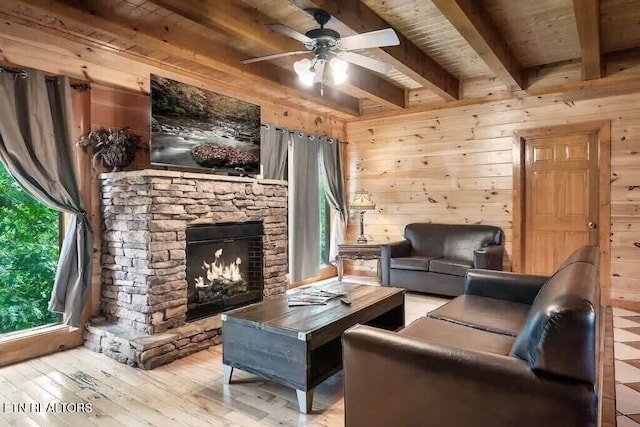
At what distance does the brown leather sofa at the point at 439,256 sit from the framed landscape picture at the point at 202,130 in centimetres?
218

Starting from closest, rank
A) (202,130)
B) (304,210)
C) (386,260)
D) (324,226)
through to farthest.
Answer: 1. (202,130)
2. (386,260)
3. (304,210)
4. (324,226)

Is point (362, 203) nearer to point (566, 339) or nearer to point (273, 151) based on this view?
point (273, 151)

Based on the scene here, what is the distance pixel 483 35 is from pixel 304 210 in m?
2.96

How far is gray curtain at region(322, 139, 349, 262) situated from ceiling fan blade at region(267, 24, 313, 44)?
3.13 meters

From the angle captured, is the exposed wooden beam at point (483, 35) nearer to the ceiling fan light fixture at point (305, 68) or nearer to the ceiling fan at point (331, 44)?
the ceiling fan at point (331, 44)

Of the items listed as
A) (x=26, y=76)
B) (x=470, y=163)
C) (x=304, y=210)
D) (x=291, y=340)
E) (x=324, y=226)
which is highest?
(x=26, y=76)

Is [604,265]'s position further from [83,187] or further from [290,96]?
[83,187]

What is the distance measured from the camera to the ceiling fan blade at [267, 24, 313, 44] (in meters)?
2.44

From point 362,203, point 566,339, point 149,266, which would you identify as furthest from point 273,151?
point 566,339

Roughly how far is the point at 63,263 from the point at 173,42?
1.98 metres

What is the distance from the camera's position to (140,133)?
364 cm

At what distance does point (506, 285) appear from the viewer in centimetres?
290

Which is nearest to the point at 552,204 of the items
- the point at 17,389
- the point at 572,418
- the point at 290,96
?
the point at 290,96

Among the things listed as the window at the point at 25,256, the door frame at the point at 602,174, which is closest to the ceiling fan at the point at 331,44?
the window at the point at 25,256
